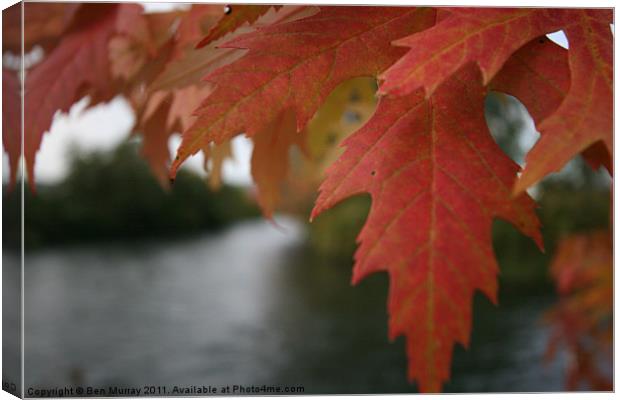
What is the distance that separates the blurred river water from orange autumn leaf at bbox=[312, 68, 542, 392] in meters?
3.82

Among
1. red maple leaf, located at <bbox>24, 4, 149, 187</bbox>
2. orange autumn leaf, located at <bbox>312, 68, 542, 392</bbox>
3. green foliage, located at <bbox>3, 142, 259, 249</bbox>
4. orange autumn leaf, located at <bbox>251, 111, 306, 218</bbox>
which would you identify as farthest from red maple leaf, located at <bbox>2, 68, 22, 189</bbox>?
green foliage, located at <bbox>3, 142, 259, 249</bbox>

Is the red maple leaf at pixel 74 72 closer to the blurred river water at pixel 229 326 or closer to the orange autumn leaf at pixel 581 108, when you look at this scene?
the orange autumn leaf at pixel 581 108

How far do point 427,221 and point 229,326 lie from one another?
4.96 m

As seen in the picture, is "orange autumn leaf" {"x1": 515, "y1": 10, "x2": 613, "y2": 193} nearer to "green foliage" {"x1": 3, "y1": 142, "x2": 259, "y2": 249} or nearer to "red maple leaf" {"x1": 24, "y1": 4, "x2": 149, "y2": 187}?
"red maple leaf" {"x1": 24, "y1": 4, "x2": 149, "y2": 187}

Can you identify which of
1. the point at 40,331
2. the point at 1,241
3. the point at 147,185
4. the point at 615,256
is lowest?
the point at 40,331

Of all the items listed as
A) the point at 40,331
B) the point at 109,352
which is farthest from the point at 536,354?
the point at 40,331

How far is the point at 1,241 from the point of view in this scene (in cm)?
64

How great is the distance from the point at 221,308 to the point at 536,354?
2.37m

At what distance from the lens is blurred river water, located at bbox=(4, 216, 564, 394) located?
4320 mm

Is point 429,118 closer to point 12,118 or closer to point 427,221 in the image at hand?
point 427,221

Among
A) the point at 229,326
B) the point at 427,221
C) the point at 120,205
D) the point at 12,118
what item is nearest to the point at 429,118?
the point at 427,221

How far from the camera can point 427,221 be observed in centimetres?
29

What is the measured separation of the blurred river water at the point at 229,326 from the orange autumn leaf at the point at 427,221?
3.82m

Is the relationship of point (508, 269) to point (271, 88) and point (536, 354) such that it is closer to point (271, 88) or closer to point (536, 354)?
point (536, 354)
